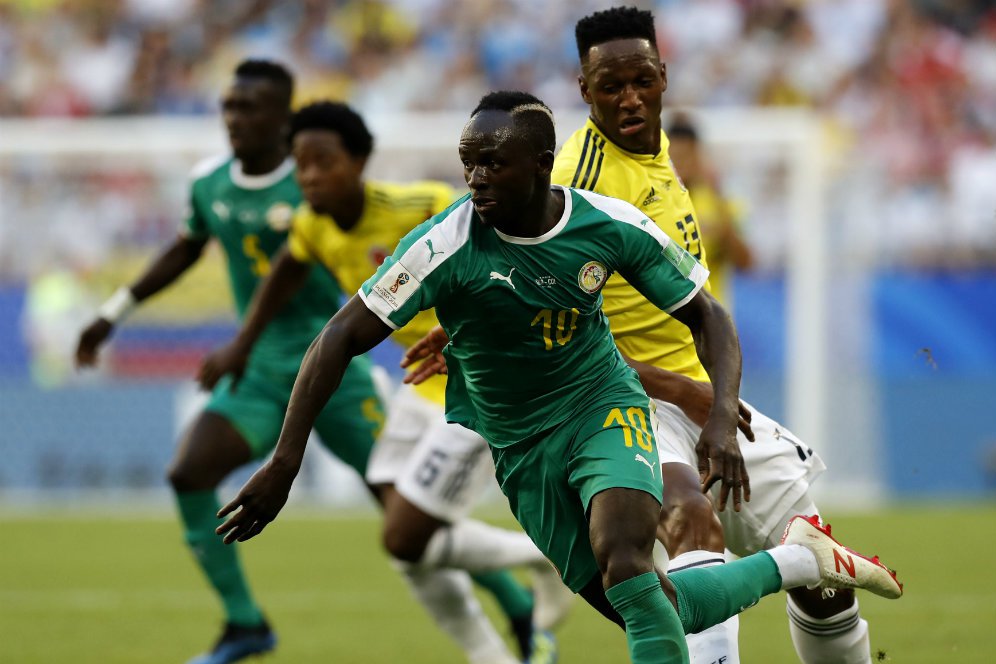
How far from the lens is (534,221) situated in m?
4.84

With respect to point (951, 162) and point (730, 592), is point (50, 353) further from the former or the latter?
point (730, 592)

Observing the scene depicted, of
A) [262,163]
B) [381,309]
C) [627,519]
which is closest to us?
[381,309]

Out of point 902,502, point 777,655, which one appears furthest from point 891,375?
point 777,655

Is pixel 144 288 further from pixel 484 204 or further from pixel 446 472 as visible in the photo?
pixel 484 204

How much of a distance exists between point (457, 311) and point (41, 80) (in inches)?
665

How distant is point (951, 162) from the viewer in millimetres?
17531

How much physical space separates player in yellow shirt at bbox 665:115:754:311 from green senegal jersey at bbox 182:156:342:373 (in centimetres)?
232

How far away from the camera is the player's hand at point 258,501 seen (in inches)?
177

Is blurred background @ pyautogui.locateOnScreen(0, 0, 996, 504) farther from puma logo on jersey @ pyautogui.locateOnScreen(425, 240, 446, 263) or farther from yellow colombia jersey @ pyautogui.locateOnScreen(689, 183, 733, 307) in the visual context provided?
puma logo on jersey @ pyautogui.locateOnScreen(425, 240, 446, 263)

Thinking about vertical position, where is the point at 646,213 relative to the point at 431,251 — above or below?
below

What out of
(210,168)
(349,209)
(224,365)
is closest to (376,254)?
(349,209)

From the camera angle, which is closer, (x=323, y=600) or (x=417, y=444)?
(x=417, y=444)

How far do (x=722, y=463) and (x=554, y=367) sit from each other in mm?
627

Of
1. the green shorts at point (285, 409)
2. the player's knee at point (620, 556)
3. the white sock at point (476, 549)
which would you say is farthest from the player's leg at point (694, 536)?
the green shorts at point (285, 409)
